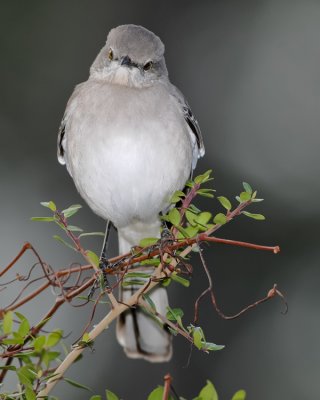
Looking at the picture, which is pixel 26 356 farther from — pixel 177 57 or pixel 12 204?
pixel 177 57

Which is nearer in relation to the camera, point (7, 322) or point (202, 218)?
point (7, 322)

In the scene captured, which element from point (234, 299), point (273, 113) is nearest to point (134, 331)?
point (234, 299)

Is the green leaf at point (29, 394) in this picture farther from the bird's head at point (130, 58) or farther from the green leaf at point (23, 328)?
the bird's head at point (130, 58)

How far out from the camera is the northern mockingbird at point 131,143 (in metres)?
4.25

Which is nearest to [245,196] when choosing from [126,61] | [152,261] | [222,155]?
[152,261]

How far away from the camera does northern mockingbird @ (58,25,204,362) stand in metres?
4.25

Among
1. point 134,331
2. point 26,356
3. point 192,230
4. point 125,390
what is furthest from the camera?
point 125,390

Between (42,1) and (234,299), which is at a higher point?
(42,1)

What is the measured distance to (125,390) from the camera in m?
6.82

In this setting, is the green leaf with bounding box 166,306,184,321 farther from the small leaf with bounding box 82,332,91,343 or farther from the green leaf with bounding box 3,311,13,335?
the green leaf with bounding box 3,311,13,335

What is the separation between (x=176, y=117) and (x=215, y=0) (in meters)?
3.94

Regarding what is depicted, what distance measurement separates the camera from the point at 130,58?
455cm

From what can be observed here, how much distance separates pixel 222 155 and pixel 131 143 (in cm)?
333

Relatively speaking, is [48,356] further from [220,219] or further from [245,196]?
[245,196]
